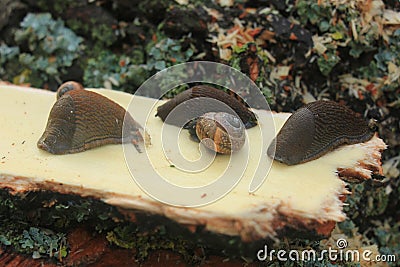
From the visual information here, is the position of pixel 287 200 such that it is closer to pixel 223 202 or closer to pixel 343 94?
pixel 223 202

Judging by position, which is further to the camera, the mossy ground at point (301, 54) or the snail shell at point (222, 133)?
the mossy ground at point (301, 54)

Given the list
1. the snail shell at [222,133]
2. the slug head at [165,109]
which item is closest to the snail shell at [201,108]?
the slug head at [165,109]

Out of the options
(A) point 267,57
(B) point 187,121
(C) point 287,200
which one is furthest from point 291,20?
(C) point 287,200

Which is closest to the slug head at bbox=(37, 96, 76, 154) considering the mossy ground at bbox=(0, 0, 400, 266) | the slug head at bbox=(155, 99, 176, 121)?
the slug head at bbox=(155, 99, 176, 121)

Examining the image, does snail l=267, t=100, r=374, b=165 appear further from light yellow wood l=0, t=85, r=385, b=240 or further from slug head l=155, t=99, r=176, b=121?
slug head l=155, t=99, r=176, b=121

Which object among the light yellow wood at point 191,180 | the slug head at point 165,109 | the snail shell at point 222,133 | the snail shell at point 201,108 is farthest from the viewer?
the slug head at point 165,109

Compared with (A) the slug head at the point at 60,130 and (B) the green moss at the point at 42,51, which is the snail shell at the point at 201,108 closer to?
(A) the slug head at the point at 60,130
